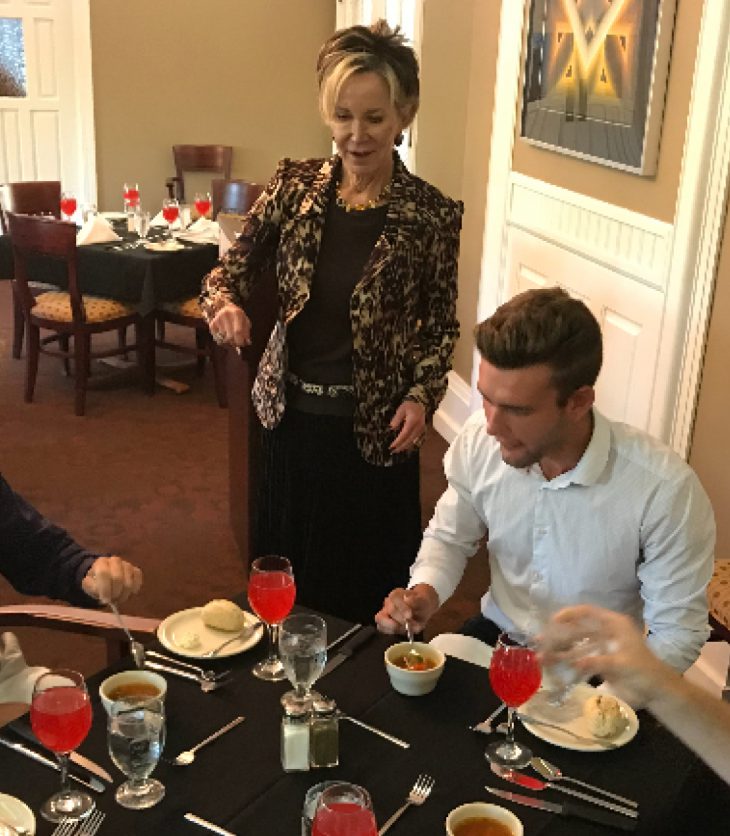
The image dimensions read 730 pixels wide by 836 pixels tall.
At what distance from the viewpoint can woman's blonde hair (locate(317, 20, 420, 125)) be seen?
219 centimetres

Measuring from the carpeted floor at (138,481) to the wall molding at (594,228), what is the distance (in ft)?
4.00

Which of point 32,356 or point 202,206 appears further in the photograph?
point 202,206

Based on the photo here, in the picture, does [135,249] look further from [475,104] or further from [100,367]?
[475,104]

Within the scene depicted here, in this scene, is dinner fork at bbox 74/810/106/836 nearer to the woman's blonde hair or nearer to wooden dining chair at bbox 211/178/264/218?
the woman's blonde hair

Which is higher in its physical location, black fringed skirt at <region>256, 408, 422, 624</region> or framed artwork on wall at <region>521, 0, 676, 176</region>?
framed artwork on wall at <region>521, 0, 676, 176</region>

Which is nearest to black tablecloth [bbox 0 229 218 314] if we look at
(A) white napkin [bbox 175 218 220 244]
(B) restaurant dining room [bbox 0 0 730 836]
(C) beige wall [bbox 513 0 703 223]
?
(B) restaurant dining room [bbox 0 0 730 836]

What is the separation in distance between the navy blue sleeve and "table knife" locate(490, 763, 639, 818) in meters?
0.89

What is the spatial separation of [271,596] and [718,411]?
161cm

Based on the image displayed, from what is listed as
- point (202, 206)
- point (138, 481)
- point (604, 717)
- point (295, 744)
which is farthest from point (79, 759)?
point (202, 206)

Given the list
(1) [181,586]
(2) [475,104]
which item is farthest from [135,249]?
(1) [181,586]

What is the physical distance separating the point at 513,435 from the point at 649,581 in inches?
15.1

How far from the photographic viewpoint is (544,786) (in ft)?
4.45

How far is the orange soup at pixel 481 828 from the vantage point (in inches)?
49.0

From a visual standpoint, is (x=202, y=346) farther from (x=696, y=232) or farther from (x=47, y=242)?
(x=696, y=232)
